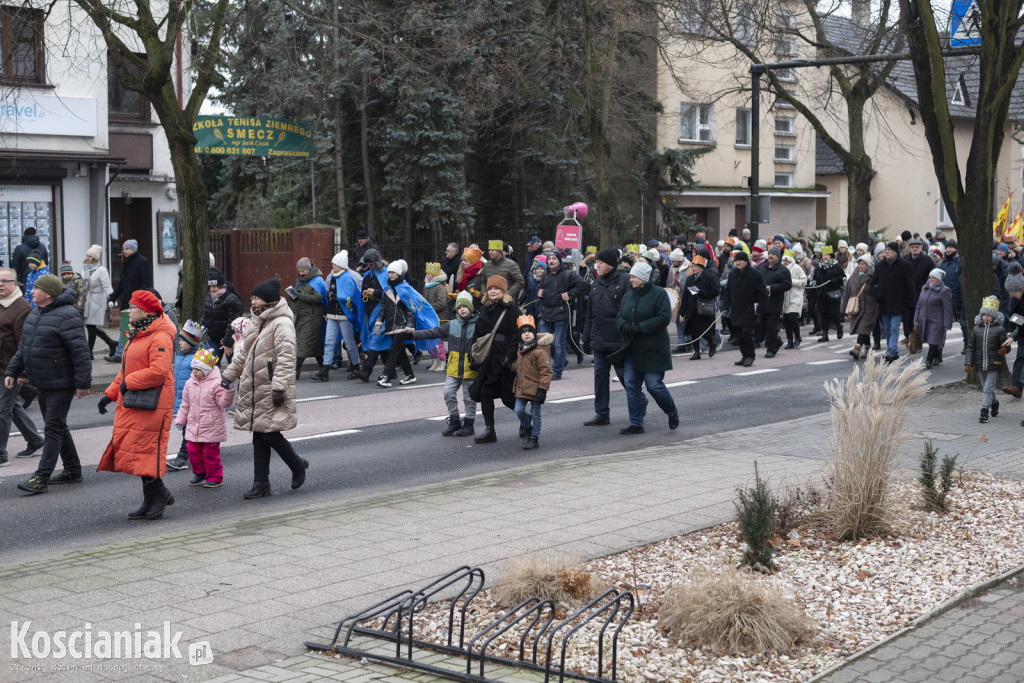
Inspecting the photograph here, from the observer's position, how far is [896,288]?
1859 cm

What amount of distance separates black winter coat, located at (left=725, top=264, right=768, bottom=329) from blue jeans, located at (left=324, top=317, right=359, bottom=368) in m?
6.29

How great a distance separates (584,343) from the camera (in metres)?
19.3

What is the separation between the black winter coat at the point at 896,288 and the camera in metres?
18.6

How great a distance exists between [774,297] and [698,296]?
140cm

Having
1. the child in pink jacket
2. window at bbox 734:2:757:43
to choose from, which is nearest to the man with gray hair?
the child in pink jacket

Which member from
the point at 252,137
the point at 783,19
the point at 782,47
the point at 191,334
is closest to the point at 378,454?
the point at 191,334

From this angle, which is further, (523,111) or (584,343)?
(523,111)

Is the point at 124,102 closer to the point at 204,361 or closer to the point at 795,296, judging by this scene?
the point at 795,296

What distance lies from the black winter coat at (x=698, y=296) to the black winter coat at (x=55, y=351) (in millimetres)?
12201

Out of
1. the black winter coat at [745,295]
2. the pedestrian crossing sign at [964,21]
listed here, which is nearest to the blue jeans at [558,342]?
the black winter coat at [745,295]

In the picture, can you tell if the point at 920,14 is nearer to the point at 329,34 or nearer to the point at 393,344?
the point at 393,344

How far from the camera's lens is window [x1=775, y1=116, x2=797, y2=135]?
149ft

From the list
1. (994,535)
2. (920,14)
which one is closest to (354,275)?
(920,14)

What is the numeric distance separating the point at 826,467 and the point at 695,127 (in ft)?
117
